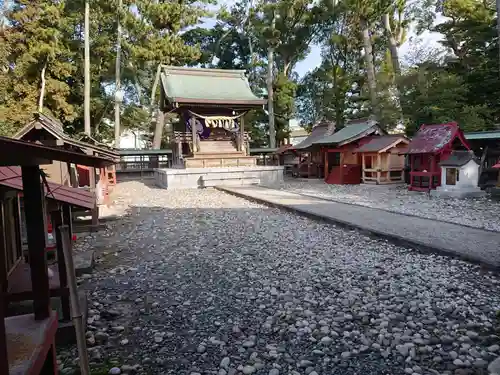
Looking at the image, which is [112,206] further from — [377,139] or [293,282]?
[377,139]

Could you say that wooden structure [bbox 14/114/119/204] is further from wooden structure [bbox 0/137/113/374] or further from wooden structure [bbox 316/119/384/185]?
wooden structure [bbox 316/119/384/185]

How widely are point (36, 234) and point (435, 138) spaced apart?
13.5 metres

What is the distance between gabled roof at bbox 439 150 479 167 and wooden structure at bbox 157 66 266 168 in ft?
30.5

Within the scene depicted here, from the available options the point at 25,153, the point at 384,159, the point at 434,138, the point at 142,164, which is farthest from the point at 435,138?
the point at 142,164

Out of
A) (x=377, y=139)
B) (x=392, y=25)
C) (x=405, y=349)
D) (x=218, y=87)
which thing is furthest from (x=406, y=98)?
(x=405, y=349)

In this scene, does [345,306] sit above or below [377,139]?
below

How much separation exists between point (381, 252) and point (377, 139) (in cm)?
1203

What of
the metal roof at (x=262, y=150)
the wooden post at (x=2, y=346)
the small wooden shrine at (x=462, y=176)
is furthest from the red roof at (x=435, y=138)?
the metal roof at (x=262, y=150)

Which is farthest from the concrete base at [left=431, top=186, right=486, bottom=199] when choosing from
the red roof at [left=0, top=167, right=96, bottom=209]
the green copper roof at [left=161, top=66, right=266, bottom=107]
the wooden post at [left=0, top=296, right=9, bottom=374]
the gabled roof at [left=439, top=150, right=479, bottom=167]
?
the wooden post at [left=0, top=296, right=9, bottom=374]

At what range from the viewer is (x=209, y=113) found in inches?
756

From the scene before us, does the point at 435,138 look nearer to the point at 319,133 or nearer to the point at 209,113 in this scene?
the point at 319,133

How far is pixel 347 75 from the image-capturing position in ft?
90.4

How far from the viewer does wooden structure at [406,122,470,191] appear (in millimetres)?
12812

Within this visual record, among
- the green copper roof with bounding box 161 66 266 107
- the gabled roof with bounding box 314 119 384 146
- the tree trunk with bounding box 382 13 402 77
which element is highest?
the tree trunk with bounding box 382 13 402 77
